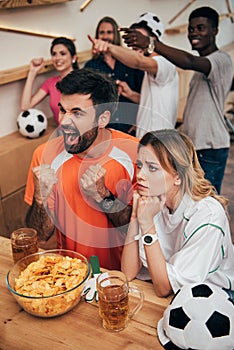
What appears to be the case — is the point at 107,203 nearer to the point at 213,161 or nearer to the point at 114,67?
the point at 213,161

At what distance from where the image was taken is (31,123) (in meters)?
3.00

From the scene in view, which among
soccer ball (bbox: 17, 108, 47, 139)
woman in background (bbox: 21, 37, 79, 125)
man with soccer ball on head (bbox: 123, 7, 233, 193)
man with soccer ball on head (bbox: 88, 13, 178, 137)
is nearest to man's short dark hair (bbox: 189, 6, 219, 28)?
man with soccer ball on head (bbox: 123, 7, 233, 193)

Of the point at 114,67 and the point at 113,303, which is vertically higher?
the point at 114,67

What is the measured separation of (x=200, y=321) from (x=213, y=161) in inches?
69.1

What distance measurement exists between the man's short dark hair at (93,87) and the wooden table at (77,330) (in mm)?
775

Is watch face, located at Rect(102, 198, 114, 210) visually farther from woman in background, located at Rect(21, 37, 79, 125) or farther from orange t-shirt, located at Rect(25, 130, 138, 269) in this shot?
woman in background, located at Rect(21, 37, 79, 125)

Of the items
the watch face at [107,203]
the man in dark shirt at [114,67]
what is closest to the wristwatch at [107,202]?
the watch face at [107,203]

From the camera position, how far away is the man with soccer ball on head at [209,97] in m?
2.48

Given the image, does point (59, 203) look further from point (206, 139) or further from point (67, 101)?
point (206, 139)

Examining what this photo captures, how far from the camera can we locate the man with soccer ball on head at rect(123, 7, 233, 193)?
97.7 inches

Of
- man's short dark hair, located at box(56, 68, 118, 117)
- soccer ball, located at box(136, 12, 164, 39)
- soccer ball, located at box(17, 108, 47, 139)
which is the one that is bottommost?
soccer ball, located at box(17, 108, 47, 139)

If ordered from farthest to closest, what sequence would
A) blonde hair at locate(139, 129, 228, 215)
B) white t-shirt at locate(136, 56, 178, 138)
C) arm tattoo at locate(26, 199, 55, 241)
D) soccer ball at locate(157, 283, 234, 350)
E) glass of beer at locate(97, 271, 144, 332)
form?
white t-shirt at locate(136, 56, 178, 138)
arm tattoo at locate(26, 199, 55, 241)
blonde hair at locate(139, 129, 228, 215)
glass of beer at locate(97, 271, 144, 332)
soccer ball at locate(157, 283, 234, 350)

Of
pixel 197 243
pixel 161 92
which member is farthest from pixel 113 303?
pixel 161 92

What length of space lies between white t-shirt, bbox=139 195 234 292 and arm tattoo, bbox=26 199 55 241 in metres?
0.48
